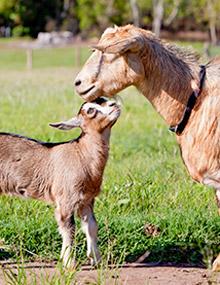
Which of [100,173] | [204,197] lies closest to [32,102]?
[204,197]

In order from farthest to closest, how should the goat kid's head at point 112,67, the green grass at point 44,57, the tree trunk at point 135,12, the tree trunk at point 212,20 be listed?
the tree trunk at point 135,12 < the tree trunk at point 212,20 < the green grass at point 44,57 < the goat kid's head at point 112,67

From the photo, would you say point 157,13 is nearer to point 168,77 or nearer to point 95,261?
point 168,77

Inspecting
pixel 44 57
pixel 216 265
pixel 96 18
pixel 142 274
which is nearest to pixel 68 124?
pixel 142 274

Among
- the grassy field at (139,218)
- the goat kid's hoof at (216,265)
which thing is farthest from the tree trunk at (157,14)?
the goat kid's hoof at (216,265)

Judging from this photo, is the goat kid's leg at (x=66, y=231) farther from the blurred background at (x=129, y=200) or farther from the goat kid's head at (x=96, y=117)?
the goat kid's head at (x=96, y=117)

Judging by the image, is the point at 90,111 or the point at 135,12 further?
the point at 135,12

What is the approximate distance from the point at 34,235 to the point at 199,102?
1.87m

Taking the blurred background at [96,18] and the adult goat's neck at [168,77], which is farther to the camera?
the blurred background at [96,18]

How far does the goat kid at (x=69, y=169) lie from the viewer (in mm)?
7016

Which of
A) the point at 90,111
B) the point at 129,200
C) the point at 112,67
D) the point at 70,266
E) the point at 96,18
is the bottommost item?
the point at 96,18

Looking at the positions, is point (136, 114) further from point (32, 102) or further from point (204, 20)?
point (204, 20)

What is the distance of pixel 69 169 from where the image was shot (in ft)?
23.4

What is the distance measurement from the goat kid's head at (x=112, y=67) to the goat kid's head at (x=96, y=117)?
0.13 metres

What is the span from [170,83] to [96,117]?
0.64 m
